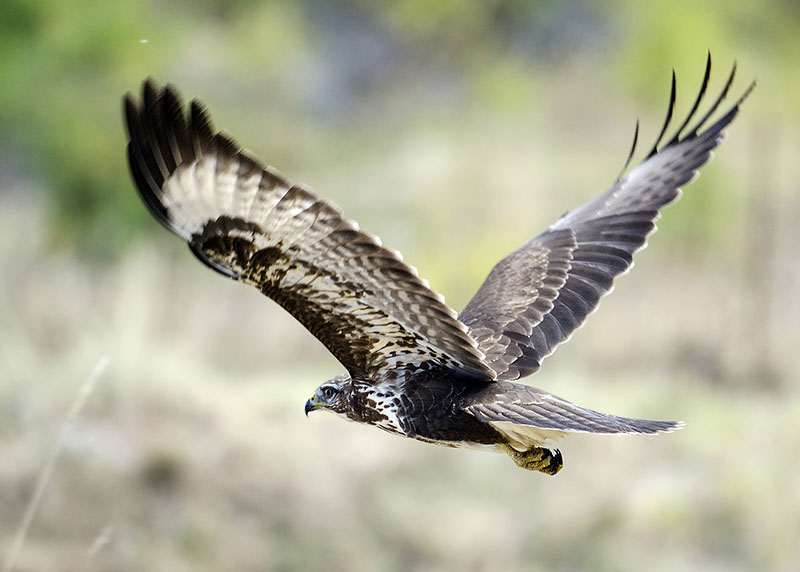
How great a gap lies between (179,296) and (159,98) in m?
11.3

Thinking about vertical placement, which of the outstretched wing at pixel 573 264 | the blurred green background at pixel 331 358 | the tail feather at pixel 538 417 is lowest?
the tail feather at pixel 538 417

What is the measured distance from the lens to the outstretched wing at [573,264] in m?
5.12

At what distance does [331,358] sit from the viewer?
13562 millimetres

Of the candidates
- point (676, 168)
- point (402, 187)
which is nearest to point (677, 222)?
point (402, 187)

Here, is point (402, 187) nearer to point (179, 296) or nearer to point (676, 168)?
point (179, 296)

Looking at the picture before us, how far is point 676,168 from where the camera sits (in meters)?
5.75

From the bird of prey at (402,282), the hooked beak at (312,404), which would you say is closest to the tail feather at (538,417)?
the bird of prey at (402,282)

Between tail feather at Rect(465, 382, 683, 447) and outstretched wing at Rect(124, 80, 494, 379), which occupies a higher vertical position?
→ outstretched wing at Rect(124, 80, 494, 379)

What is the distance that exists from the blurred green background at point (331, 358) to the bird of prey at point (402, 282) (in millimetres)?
1460

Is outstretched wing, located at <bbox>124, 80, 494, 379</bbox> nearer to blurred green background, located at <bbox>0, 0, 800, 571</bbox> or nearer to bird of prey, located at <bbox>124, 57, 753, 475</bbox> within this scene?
bird of prey, located at <bbox>124, 57, 753, 475</bbox>

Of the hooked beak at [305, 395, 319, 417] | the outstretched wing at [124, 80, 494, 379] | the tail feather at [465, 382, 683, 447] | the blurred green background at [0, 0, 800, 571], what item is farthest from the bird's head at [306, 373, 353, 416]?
the blurred green background at [0, 0, 800, 571]

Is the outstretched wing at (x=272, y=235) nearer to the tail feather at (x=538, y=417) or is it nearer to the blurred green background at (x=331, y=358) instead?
the tail feather at (x=538, y=417)

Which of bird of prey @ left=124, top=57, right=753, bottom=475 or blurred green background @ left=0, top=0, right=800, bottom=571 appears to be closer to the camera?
bird of prey @ left=124, top=57, right=753, bottom=475

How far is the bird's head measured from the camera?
470 cm
